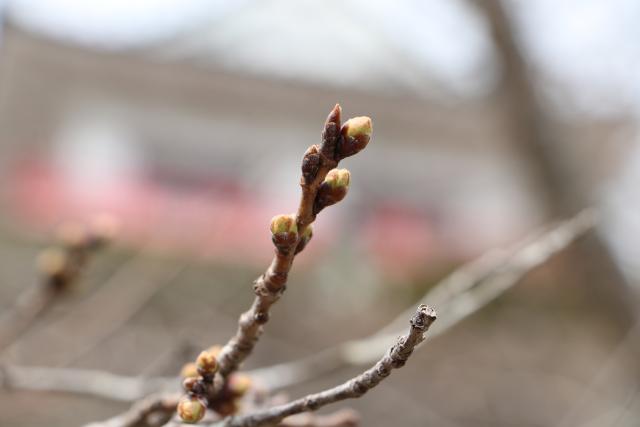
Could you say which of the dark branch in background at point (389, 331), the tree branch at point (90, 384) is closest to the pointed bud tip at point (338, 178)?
the dark branch in background at point (389, 331)

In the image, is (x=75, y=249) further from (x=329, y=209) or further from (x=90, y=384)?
(x=329, y=209)

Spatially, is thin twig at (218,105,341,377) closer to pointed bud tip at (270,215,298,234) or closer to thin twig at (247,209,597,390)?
pointed bud tip at (270,215,298,234)

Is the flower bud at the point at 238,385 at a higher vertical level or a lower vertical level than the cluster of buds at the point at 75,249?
lower

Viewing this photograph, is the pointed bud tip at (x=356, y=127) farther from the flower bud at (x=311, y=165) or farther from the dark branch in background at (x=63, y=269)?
the dark branch in background at (x=63, y=269)

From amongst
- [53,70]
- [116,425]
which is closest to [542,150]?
[116,425]

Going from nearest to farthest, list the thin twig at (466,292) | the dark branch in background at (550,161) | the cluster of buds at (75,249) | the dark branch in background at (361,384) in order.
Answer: the dark branch in background at (361,384)
the thin twig at (466,292)
the cluster of buds at (75,249)
the dark branch in background at (550,161)

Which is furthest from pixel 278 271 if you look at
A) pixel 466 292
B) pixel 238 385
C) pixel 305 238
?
pixel 466 292

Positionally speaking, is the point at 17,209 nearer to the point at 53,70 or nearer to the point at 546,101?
the point at 53,70
